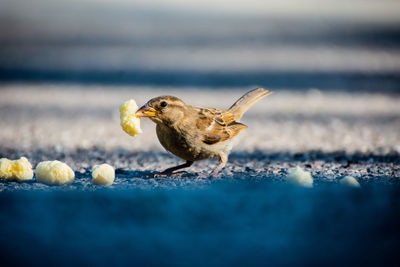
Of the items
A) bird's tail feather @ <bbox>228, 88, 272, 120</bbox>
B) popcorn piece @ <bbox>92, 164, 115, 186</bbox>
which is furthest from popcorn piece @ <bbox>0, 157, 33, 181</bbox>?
bird's tail feather @ <bbox>228, 88, 272, 120</bbox>

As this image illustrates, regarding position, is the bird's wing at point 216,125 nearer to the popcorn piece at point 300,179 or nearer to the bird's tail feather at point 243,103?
the bird's tail feather at point 243,103

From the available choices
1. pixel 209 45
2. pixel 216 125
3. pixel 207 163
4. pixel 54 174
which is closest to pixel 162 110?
pixel 216 125

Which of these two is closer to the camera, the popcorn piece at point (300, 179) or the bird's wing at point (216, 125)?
the popcorn piece at point (300, 179)

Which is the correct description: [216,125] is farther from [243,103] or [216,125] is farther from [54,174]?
[54,174]

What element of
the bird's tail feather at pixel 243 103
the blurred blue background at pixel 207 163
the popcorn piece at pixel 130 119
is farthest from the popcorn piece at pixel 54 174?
the bird's tail feather at pixel 243 103

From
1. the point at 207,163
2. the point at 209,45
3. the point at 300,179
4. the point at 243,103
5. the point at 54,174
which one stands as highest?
the point at 209,45

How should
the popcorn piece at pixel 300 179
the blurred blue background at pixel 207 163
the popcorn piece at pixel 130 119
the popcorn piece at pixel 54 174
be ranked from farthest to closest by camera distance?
the popcorn piece at pixel 130 119, the popcorn piece at pixel 54 174, the popcorn piece at pixel 300 179, the blurred blue background at pixel 207 163

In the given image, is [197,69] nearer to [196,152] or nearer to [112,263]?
[196,152]
